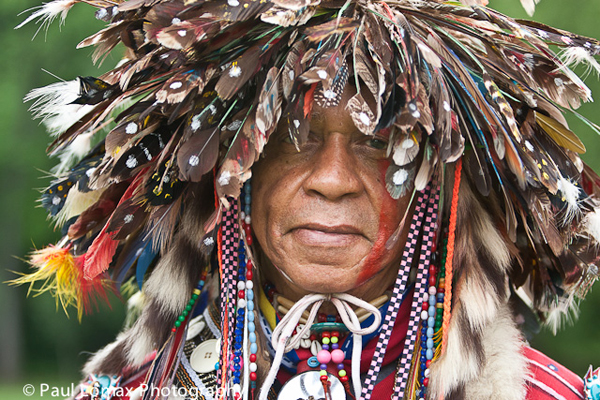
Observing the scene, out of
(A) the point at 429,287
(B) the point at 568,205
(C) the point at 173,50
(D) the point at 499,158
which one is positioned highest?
(C) the point at 173,50

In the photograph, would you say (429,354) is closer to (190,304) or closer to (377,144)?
(377,144)

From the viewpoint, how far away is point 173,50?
1899 millimetres

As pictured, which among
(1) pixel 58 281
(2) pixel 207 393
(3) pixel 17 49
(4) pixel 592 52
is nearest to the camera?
(4) pixel 592 52

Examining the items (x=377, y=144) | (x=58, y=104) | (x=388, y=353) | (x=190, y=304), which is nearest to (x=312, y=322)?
(x=388, y=353)

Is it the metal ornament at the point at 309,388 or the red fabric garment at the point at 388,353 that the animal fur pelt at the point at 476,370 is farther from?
the metal ornament at the point at 309,388

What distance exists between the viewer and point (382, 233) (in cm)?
199

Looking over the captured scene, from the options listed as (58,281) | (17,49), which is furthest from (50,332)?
(58,281)

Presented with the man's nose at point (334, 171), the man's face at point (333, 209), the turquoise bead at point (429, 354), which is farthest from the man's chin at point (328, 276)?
the turquoise bead at point (429, 354)

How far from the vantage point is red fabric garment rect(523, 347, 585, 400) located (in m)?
2.09

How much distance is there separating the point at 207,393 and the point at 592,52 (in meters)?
1.59

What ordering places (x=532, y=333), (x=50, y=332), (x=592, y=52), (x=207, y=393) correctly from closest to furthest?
(x=592, y=52), (x=207, y=393), (x=532, y=333), (x=50, y=332)

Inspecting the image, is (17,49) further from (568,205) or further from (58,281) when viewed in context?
(568,205)

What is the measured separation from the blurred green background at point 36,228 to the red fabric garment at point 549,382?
563cm

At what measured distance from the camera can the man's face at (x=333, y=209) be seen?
1940mm
